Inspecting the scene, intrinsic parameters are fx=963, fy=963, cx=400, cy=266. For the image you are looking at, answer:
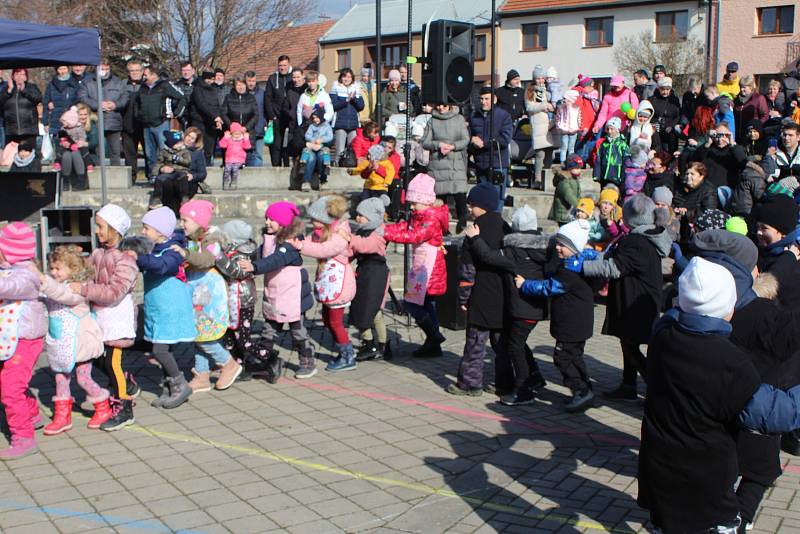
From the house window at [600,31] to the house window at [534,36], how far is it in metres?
2.87

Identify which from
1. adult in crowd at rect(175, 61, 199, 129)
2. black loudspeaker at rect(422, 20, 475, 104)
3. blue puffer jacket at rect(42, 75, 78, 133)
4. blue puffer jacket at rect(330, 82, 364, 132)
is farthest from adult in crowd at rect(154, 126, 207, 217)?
black loudspeaker at rect(422, 20, 475, 104)

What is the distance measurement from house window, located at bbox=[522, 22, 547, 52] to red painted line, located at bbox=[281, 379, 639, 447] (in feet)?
163

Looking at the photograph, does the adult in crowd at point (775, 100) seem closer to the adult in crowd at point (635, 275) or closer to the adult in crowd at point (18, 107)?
the adult in crowd at point (635, 275)

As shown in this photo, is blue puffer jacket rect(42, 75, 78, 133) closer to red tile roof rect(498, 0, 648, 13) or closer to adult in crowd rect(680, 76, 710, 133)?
adult in crowd rect(680, 76, 710, 133)

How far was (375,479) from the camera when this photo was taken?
6266 millimetres

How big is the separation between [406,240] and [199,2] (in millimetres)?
26904

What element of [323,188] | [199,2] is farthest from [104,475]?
[199,2]

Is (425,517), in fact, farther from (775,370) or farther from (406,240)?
(406,240)

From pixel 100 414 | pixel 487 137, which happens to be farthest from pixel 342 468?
pixel 487 137

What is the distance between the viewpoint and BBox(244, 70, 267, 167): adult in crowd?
17.1 metres

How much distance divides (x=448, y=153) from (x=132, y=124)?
5852 mm

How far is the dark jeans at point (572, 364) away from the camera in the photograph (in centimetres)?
767

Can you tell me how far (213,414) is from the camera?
7609 millimetres

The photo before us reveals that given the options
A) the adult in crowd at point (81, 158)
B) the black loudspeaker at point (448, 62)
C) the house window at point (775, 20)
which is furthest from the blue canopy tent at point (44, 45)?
the house window at point (775, 20)
